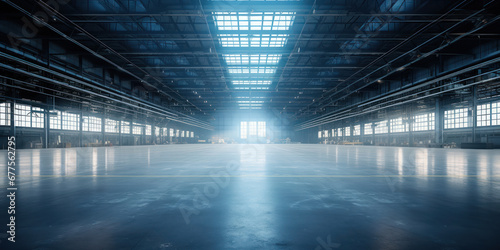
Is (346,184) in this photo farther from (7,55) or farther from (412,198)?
(7,55)

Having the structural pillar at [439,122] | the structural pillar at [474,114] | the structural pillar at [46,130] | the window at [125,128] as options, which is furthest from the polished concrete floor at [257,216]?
the window at [125,128]

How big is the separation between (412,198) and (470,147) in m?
32.2

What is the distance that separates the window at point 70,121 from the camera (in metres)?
32.7

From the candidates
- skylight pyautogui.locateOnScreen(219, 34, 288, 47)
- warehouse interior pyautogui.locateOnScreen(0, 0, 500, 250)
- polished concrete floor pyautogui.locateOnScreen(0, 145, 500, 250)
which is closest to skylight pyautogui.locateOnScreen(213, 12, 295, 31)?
warehouse interior pyautogui.locateOnScreen(0, 0, 500, 250)

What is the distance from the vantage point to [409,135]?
37.4 meters

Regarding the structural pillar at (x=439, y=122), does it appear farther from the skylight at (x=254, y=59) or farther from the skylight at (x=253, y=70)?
the skylight at (x=254, y=59)

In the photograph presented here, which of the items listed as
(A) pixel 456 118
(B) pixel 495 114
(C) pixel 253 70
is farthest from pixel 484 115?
(C) pixel 253 70

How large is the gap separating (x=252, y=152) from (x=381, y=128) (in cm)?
3738

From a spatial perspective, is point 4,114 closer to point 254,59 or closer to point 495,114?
point 254,59

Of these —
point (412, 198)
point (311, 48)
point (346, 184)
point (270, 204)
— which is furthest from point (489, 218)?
point (311, 48)

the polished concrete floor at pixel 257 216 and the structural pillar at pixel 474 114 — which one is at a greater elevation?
the structural pillar at pixel 474 114

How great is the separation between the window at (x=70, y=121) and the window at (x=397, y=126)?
51.9 metres

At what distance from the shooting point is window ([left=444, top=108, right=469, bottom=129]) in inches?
1209

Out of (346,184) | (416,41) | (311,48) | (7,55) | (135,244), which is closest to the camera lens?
(135,244)
